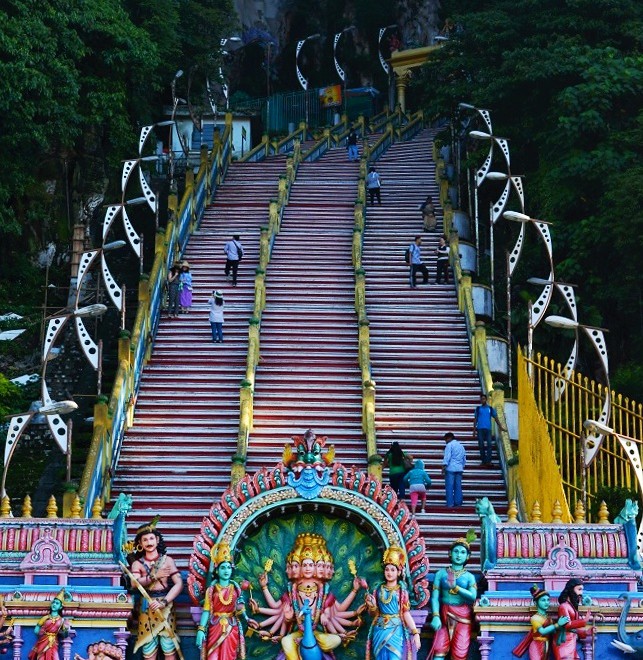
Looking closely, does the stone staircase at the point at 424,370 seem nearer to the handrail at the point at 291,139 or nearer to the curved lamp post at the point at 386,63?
the handrail at the point at 291,139

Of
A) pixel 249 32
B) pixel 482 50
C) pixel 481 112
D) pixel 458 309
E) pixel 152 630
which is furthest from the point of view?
pixel 249 32

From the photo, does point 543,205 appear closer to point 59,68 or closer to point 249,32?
point 59,68

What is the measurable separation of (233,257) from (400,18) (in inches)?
1274

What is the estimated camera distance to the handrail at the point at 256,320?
35906 millimetres

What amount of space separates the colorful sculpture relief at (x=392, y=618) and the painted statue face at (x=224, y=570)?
183 cm

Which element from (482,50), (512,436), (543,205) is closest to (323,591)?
(512,436)

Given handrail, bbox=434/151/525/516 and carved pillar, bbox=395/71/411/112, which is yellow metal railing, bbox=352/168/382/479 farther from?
carved pillar, bbox=395/71/411/112

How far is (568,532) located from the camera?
29.5 meters

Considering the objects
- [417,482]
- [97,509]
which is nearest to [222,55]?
[417,482]

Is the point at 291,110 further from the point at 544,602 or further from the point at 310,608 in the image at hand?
the point at 544,602

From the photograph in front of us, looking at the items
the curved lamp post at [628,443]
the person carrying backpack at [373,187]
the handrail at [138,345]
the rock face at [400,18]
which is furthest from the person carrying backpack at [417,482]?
the rock face at [400,18]

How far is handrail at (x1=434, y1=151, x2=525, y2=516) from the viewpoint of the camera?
115 ft

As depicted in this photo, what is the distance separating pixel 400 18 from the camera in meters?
74.1

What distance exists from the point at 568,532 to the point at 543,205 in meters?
19.1
